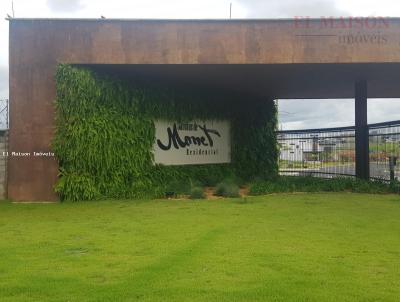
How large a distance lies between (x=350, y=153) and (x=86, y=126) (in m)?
12.0

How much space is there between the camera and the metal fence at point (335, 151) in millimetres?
17453

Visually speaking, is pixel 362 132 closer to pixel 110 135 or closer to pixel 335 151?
pixel 335 151

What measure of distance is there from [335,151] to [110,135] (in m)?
12.2

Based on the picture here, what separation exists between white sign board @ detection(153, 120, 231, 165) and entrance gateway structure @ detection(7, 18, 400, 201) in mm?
3054

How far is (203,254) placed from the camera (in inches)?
269

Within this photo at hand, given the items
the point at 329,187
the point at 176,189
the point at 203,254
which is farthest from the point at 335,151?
the point at 203,254

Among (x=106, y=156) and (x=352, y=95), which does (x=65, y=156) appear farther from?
(x=352, y=95)

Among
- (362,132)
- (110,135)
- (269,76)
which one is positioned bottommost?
(110,135)

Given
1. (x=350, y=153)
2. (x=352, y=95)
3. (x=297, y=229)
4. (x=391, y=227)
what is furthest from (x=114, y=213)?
(x=352, y=95)

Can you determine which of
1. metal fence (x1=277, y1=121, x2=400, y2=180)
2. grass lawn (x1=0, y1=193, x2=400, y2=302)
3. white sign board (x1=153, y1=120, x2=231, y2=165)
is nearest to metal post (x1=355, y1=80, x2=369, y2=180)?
metal fence (x1=277, y1=121, x2=400, y2=180)

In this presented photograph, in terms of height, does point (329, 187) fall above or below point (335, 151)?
below

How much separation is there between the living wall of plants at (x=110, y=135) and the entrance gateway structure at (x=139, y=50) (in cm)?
39

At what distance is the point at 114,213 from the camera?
11648 mm

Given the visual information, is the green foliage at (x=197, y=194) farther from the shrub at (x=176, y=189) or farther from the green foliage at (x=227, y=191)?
the green foliage at (x=227, y=191)
